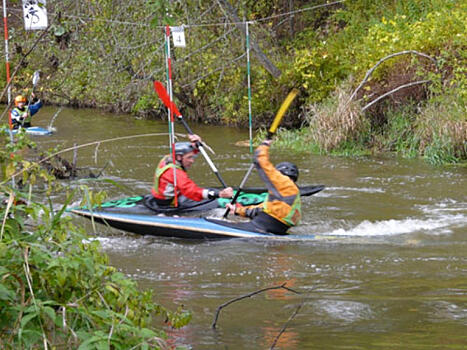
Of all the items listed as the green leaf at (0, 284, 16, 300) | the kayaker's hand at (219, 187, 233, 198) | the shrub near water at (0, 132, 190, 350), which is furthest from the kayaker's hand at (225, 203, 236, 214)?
the green leaf at (0, 284, 16, 300)

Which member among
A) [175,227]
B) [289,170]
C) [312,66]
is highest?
[312,66]

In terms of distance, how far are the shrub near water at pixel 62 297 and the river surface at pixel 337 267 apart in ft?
1.31

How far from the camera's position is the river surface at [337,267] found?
5023 millimetres

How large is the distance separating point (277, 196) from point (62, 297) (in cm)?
473

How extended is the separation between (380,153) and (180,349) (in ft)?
35.9

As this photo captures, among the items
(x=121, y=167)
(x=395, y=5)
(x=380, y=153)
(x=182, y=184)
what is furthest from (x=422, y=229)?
(x=395, y=5)

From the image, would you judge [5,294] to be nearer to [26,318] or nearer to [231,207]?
[26,318]

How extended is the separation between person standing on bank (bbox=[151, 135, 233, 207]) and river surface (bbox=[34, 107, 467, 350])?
0.45m

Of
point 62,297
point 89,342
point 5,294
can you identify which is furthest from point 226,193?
point 89,342

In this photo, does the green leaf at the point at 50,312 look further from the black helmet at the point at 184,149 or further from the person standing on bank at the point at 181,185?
the black helmet at the point at 184,149

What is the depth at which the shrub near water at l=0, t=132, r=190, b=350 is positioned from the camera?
310 cm

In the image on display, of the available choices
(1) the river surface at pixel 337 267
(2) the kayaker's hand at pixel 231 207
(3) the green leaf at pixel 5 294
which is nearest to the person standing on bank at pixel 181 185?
(2) the kayaker's hand at pixel 231 207

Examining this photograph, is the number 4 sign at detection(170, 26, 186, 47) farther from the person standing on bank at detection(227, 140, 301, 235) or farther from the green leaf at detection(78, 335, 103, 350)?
the green leaf at detection(78, 335, 103, 350)

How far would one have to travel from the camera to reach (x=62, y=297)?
10.7ft
